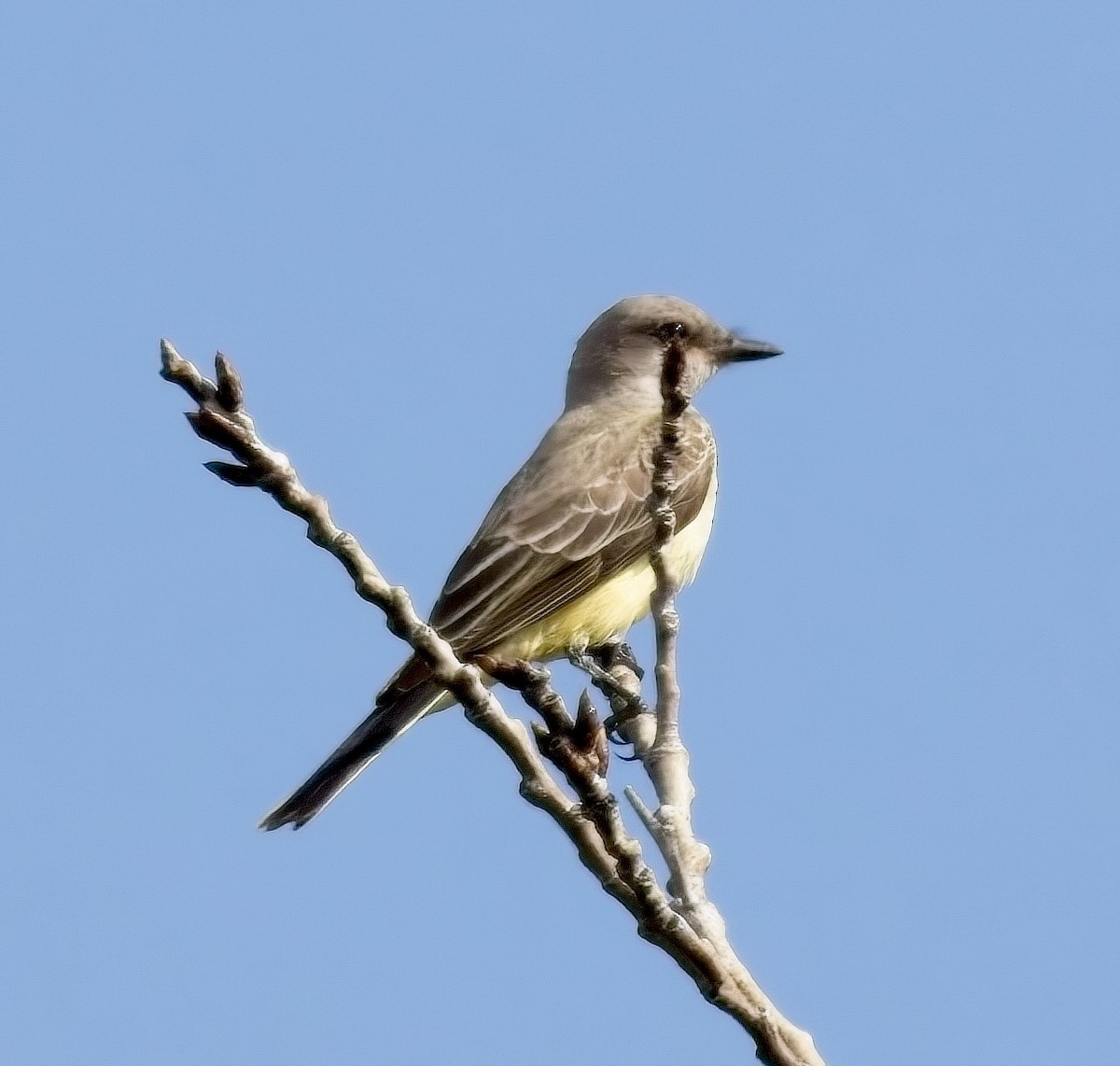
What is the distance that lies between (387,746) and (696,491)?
251 centimetres

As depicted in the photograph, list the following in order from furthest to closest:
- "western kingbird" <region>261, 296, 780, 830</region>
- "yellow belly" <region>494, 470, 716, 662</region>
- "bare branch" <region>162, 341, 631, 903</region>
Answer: "yellow belly" <region>494, 470, 716, 662</region> → "western kingbird" <region>261, 296, 780, 830</region> → "bare branch" <region>162, 341, 631, 903</region>

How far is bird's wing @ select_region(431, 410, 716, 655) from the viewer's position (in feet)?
27.4

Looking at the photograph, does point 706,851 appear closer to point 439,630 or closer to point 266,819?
point 266,819

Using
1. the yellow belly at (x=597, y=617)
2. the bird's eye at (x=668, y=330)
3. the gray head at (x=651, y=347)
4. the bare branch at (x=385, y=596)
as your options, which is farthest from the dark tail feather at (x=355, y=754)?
the bird's eye at (x=668, y=330)

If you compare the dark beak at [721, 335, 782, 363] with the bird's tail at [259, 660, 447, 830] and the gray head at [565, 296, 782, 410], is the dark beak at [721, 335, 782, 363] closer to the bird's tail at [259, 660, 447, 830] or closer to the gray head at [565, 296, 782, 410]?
the gray head at [565, 296, 782, 410]

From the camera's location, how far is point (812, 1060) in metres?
4.39

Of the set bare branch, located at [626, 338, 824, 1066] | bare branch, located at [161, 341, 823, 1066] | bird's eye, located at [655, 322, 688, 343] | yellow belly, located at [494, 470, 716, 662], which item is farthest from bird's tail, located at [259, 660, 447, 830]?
bird's eye, located at [655, 322, 688, 343]

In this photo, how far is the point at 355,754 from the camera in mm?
7375

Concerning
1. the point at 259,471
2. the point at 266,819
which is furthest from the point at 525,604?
the point at 259,471

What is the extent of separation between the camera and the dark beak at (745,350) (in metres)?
10.5

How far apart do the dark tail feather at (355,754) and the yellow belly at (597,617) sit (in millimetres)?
1115

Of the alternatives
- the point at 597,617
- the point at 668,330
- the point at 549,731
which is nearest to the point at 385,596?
the point at 549,731

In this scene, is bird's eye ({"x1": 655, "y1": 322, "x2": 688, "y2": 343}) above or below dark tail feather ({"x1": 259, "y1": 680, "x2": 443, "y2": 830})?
above

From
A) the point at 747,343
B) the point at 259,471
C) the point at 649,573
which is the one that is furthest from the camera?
the point at 747,343
